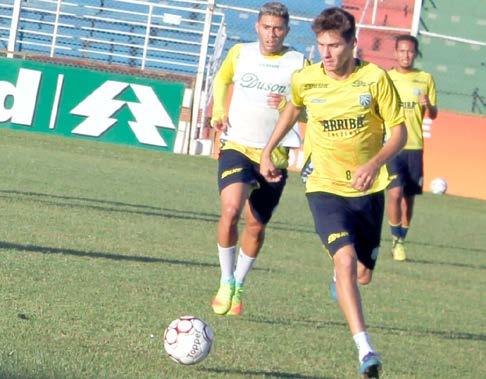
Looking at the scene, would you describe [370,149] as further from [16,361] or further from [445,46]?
[445,46]

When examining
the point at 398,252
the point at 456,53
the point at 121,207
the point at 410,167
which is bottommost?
the point at 121,207

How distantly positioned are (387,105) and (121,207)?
8417 millimetres

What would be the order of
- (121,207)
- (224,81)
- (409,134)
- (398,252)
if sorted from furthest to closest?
(121,207) → (409,134) → (398,252) → (224,81)

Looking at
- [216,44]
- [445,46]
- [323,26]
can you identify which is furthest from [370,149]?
[445,46]

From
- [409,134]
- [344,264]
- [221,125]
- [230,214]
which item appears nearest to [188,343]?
[344,264]

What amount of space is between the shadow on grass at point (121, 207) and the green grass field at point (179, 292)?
43 mm

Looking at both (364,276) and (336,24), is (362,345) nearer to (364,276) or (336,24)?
(336,24)

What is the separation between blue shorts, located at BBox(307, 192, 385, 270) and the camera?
22.6ft

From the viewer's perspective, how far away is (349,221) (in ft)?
23.1

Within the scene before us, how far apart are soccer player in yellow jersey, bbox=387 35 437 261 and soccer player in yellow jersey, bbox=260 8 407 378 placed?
19.7 feet

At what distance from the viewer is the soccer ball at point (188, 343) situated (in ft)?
20.1

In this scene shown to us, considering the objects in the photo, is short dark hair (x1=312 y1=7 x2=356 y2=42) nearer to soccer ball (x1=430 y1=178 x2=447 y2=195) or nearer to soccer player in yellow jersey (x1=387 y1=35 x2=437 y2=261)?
soccer player in yellow jersey (x1=387 y1=35 x2=437 y2=261)

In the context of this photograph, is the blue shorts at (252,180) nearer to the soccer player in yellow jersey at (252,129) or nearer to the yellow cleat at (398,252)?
the soccer player in yellow jersey at (252,129)

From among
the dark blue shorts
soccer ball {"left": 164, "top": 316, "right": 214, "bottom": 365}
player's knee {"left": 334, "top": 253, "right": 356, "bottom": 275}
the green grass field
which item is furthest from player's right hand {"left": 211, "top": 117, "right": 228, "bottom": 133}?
the dark blue shorts
